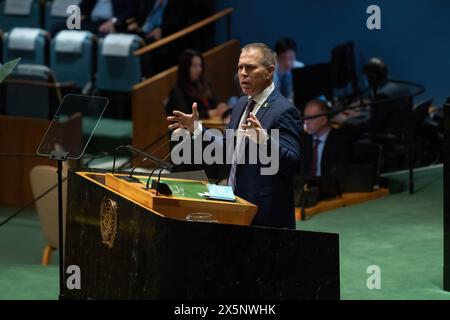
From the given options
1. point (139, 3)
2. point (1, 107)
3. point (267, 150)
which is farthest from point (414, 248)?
point (139, 3)

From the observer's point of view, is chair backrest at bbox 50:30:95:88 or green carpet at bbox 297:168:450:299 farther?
chair backrest at bbox 50:30:95:88

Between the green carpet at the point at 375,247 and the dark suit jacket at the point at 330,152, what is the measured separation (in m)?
0.35

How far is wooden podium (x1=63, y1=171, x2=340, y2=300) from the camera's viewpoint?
13.8 feet

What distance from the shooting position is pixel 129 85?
10516mm

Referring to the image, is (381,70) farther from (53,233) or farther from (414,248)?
(53,233)

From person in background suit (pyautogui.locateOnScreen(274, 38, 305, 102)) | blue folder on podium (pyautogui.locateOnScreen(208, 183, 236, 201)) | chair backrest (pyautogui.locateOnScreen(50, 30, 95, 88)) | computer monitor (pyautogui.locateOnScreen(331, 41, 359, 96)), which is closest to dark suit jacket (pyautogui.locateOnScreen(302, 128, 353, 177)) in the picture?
person in background suit (pyautogui.locateOnScreen(274, 38, 305, 102))

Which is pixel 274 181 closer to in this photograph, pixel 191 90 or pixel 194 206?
pixel 194 206

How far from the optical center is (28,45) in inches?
429

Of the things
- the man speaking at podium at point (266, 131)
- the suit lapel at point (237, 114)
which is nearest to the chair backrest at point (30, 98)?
the suit lapel at point (237, 114)

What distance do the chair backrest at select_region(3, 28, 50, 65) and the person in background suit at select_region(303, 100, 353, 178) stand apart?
358 centimetres

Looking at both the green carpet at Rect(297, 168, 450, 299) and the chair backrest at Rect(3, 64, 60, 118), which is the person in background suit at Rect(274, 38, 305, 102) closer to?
the green carpet at Rect(297, 168, 450, 299)

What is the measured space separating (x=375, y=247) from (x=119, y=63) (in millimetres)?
4099

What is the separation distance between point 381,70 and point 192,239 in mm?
5725

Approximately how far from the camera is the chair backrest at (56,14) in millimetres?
11414
